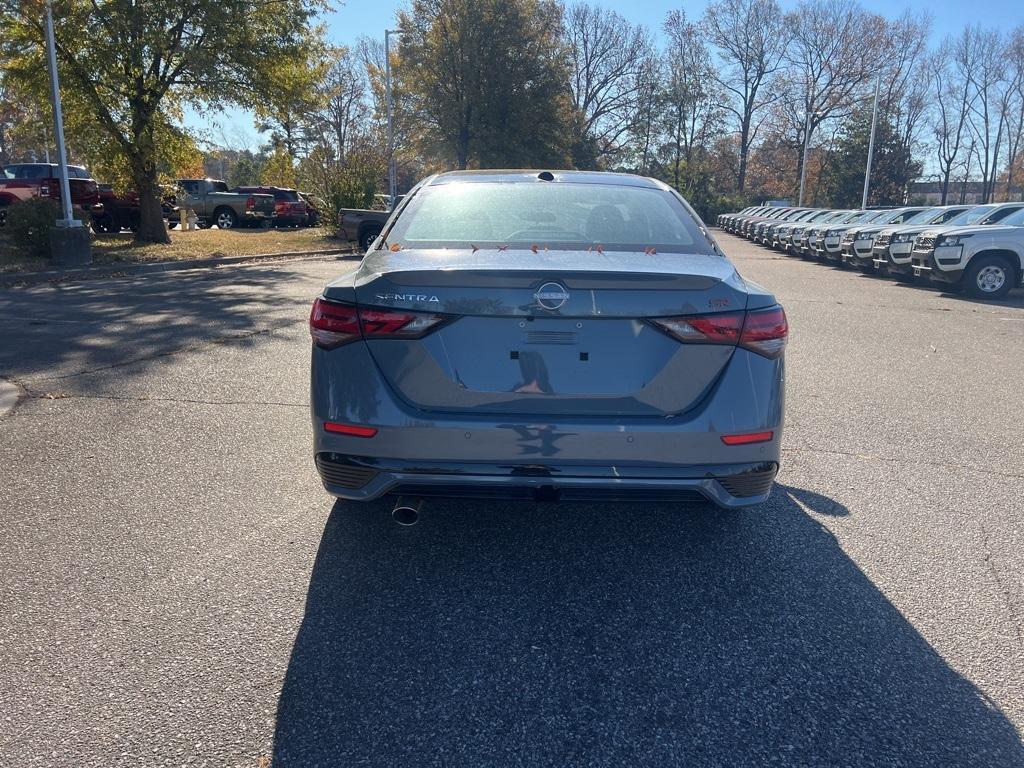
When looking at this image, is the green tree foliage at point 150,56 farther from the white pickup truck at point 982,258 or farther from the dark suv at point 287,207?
the white pickup truck at point 982,258

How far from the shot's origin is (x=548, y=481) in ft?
9.68

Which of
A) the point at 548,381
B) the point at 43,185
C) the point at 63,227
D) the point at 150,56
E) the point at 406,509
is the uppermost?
the point at 150,56

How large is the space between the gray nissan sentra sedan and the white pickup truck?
13.2 metres

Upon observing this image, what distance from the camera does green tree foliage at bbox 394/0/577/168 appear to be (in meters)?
36.7

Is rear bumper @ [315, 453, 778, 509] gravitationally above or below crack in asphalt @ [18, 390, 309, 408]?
above

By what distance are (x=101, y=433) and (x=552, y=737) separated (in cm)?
397

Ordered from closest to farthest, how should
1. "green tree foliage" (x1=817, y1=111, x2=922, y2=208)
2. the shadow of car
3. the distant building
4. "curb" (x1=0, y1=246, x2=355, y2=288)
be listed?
1. the shadow of car
2. "curb" (x1=0, y1=246, x2=355, y2=288)
3. "green tree foliage" (x1=817, y1=111, x2=922, y2=208)
4. the distant building

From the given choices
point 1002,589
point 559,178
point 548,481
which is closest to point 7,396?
point 559,178

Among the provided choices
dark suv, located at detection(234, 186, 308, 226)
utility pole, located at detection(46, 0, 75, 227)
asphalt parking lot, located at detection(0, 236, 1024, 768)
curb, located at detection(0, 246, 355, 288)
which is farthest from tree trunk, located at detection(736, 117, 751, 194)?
asphalt parking lot, located at detection(0, 236, 1024, 768)

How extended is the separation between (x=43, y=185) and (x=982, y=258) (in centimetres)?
2176

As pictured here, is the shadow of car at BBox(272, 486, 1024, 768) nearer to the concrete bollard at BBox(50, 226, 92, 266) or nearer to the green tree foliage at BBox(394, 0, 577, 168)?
the concrete bollard at BBox(50, 226, 92, 266)

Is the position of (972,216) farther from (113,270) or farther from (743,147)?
(743,147)

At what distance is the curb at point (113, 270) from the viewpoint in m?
13.1

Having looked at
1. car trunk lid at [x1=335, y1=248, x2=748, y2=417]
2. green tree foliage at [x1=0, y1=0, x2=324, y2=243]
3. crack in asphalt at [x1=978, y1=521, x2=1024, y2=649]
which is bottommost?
crack in asphalt at [x1=978, y1=521, x2=1024, y2=649]
